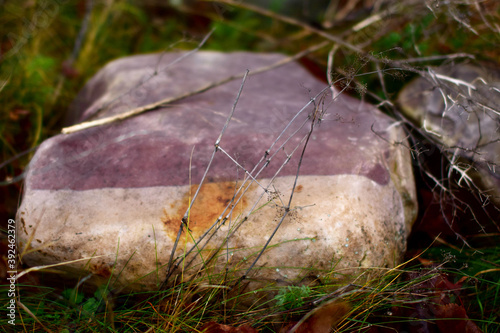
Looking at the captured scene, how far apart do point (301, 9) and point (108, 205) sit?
3311mm

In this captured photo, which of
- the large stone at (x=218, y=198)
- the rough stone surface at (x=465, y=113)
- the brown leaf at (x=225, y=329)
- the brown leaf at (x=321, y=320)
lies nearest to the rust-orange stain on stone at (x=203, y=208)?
the large stone at (x=218, y=198)

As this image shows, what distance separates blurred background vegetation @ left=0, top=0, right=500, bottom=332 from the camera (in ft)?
5.98

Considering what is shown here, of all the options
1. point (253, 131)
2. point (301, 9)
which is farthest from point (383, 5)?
point (253, 131)

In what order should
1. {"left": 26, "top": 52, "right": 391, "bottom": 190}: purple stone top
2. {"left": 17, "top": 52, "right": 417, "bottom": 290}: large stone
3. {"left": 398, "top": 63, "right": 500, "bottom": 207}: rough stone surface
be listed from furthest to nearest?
{"left": 398, "top": 63, "right": 500, "bottom": 207}: rough stone surface
{"left": 26, "top": 52, "right": 391, "bottom": 190}: purple stone top
{"left": 17, "top": 52, "right": 417, "bottom": 290}: large stone

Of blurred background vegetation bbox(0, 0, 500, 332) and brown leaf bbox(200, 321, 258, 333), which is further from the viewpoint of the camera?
blurred background vegetation bbox(0, 0, 500, 332)

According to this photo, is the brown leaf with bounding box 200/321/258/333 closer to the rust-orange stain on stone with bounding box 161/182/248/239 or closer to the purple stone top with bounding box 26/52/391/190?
the rust-orange stain on stone with bounding box 161/182/248/239

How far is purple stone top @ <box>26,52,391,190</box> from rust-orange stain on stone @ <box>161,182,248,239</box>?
5 cm

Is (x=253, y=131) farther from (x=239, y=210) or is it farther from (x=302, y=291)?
(x=302, y=291)

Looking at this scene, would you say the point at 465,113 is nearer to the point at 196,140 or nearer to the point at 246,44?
the point at 196,140

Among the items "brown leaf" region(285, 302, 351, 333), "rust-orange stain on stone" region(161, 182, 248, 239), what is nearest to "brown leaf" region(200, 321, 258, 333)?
"brown leaf" region(285, 302, 351, 333)

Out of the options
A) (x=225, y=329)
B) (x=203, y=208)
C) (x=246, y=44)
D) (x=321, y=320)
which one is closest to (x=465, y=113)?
(x=321, y=320)

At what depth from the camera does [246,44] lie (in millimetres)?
3779

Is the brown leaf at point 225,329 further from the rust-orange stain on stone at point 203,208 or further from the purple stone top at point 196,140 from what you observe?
the purple stone top at point 196,140

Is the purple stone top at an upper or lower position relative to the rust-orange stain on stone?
upper
